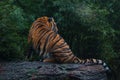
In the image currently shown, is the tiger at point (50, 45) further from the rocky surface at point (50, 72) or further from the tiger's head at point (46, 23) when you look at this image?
the rocky surface at point (50, 72)

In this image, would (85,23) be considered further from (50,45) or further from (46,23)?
(50,45)

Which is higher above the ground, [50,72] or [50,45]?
[50,45]

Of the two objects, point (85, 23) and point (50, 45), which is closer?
point (50, 45)

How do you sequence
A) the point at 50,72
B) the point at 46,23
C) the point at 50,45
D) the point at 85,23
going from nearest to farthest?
the point at 50,72
the point at 50,45
the point at 46,23
the point at 85,23

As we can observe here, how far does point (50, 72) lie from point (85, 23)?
9.03ft

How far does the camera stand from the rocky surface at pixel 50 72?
7324 millimetres

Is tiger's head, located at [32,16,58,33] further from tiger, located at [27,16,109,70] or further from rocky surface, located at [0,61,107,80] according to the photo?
rocky surface, located at [0,61,107,80]

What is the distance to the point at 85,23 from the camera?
9.91 metres

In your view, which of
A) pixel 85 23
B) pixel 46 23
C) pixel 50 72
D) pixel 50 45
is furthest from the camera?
pixel 85 23

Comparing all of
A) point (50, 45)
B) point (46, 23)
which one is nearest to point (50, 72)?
point (50, 45)

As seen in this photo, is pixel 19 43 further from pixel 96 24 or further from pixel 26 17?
pixel 96 24

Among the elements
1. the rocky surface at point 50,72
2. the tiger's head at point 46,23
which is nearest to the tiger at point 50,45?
the tiger's head at point 46,23

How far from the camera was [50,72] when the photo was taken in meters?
7.46

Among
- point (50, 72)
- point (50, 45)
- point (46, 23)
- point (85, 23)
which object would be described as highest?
point (85, 23)
